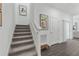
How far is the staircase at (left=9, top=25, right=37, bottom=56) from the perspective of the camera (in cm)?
232

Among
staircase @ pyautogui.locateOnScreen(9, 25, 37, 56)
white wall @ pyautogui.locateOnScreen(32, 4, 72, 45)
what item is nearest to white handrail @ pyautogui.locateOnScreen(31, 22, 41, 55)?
staircase @ pyautogui.locateOnScreen(9, 25, 37, 56)

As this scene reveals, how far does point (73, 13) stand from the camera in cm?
292

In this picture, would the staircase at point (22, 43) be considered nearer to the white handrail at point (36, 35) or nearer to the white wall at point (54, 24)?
the white handrail at point (36, 35)

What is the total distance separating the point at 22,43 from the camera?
262 cm

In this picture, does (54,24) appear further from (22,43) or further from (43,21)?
(22,43)

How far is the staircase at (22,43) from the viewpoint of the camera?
2322mm

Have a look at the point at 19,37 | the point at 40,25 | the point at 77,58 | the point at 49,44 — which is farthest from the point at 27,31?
the point at 77,58

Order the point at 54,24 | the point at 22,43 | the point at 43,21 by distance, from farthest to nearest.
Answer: the point at 54,24, the point at 43,21, the point at 22,43

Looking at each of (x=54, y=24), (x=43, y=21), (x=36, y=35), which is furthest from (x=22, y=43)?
(x=54, y=24)

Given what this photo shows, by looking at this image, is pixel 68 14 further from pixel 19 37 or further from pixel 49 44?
pixel 19 37

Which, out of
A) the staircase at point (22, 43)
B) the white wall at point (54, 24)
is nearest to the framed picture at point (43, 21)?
the white wall at point (54, 24)

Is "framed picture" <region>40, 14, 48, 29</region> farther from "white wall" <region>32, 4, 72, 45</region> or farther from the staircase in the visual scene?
the staircase

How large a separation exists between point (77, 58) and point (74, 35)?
2.47 ft

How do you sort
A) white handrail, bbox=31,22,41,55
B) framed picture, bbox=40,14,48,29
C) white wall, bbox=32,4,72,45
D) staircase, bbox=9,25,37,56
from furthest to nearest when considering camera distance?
white wall, bbox=32,4,72,45, white handrail, bbox=31,22,41,55, framed picture, bbox=40,14,48,29, staircase, bbox=9,25,37,56
